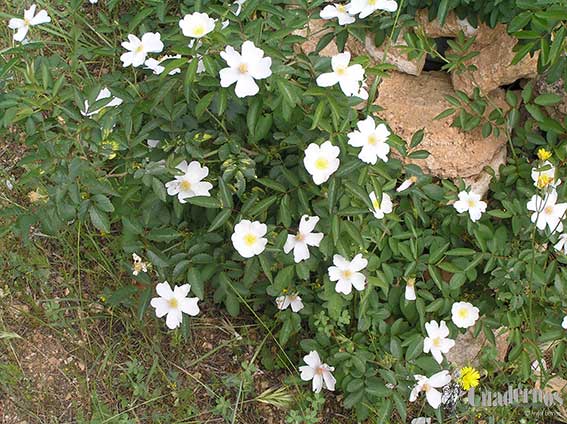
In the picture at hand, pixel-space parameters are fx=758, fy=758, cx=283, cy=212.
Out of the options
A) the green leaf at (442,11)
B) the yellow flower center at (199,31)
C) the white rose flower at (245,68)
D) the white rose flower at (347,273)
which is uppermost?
the yellow flower center at (199,31)

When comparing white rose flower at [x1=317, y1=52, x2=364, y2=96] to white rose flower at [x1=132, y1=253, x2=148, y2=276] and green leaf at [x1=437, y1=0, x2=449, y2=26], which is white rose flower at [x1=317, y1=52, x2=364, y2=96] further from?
white rose flower at [x1=132, y1=253, x2=148, y2=276]

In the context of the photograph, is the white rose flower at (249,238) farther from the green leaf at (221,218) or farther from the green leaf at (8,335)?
the green leaf at (8,335)

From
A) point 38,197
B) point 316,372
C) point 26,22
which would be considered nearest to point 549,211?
point 316,372

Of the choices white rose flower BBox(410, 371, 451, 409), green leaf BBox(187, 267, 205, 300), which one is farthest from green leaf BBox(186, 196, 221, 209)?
white rose flower BBox(410, 371, 451, 409)

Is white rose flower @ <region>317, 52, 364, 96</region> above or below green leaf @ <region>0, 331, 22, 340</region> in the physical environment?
above

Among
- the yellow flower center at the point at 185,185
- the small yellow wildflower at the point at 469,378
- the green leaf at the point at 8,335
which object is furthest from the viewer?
the green leaf at the point at 8,335

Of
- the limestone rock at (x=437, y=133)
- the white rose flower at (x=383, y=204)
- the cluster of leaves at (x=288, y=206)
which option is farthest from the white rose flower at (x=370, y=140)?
the limestone rock at (x=437, y=133)

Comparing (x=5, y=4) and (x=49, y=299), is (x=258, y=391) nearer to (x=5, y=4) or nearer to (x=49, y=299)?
(x=49, y=299)
